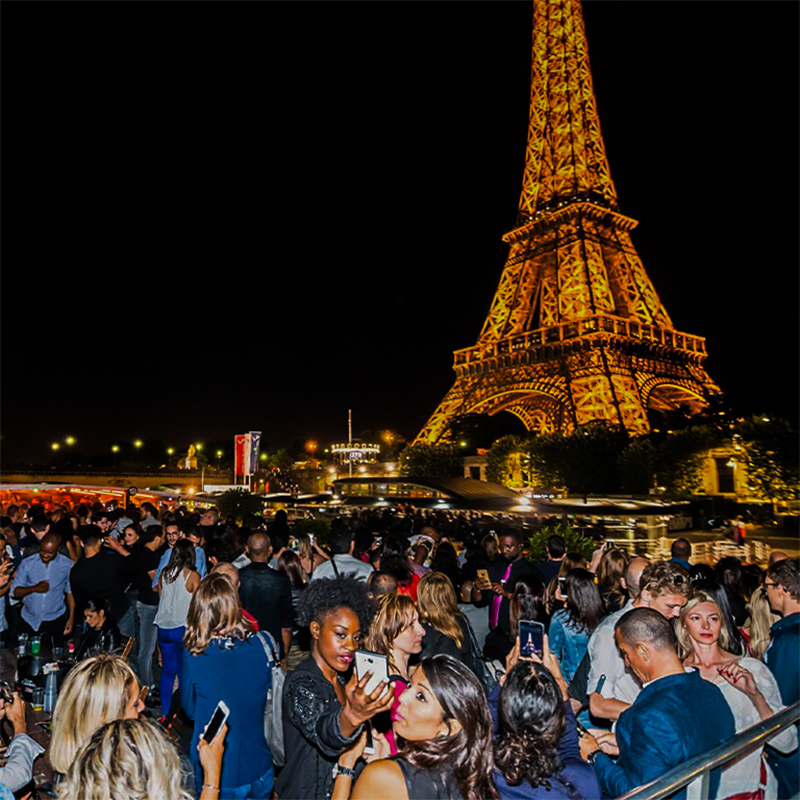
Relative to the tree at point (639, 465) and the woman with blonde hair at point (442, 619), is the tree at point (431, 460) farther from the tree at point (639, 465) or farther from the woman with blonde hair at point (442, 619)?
the woman with blonde hair at point (442, 619)

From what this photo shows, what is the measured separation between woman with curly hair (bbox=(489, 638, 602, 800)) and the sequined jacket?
2.72 ft

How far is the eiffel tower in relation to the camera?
38.7 m

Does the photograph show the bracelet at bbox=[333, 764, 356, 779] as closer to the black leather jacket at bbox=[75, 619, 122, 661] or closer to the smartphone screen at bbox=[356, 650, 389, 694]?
the smartphone screen at bbox=[356, 650, 389, 694]

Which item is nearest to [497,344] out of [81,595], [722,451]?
[722,451]

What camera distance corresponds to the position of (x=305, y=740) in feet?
9.81

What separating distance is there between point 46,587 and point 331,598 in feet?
15.7

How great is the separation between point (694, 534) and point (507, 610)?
1465cm

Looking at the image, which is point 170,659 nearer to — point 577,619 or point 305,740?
point 305,740

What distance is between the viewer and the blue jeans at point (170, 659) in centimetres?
588

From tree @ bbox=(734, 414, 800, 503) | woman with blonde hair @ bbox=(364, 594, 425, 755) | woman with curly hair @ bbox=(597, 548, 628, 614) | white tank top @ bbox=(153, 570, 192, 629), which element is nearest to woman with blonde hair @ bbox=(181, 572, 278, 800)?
woman with blonde hair @ bbox=(364, 594, 425, 755)

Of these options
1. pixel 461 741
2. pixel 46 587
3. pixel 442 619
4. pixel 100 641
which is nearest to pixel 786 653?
pixel 442 619

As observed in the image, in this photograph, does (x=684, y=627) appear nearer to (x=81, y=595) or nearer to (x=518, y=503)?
(x=81, y=595)

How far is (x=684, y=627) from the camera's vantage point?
12.5 ft

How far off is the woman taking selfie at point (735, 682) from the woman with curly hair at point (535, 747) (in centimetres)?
96
